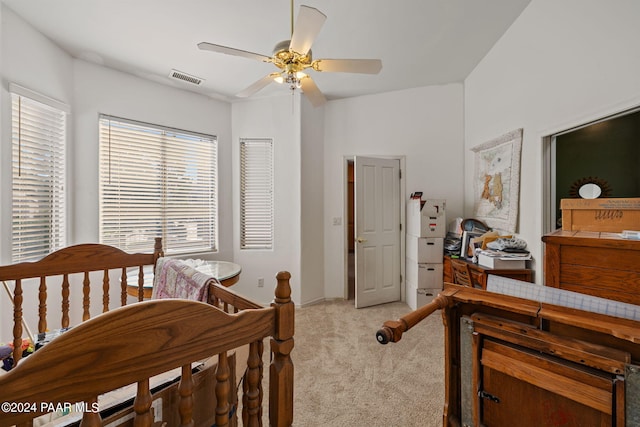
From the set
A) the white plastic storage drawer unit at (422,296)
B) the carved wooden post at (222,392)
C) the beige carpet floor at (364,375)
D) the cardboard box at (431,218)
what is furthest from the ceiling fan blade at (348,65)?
the white plastic storage drawer unit at (422,296)

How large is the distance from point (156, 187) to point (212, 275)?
5.11 feet

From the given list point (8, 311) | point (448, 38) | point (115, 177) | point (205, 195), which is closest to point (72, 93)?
point (115, 177)

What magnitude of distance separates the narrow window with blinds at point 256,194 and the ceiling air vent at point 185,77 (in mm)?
844

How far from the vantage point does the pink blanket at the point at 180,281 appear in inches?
47.0

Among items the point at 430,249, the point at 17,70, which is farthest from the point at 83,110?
the point at 430,249

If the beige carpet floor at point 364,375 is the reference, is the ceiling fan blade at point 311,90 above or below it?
above

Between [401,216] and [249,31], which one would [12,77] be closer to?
[249,31]

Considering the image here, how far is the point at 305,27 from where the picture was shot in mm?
1453

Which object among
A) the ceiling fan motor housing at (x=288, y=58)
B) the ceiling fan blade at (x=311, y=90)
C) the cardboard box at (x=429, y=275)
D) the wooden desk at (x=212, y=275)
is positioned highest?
the ceiling fan motor housing at (x=288, y=58)

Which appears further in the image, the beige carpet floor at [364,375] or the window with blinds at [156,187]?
the window with blinds at [156,187]

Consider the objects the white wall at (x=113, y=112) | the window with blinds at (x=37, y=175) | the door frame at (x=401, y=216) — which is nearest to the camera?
the window with blinds at (x=37, y=175)

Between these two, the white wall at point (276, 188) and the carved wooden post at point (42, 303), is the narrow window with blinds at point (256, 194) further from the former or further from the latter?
the carved wooden post at point (42, 303)

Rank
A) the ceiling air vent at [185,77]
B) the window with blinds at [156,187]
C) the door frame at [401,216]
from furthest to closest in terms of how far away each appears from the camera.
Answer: the door frame at [401,216]
the ceiling air vent at [185,77]
the window with blinds at [156,187]

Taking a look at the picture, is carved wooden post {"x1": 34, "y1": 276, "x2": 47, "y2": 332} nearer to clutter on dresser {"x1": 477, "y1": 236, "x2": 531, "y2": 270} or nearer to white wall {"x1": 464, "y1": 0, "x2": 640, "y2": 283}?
clutter on dresser {"x1": 477, "y1": 236, "x2": 531, "y2": 270}
